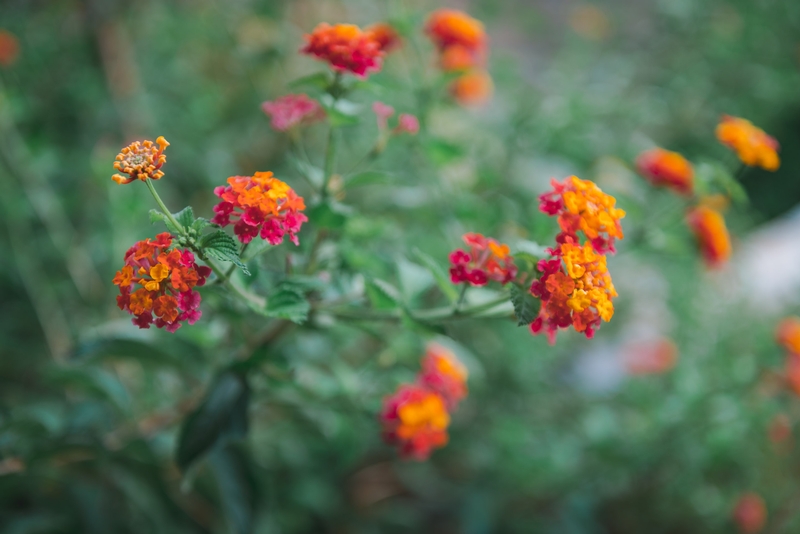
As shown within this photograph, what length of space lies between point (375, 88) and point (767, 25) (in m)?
1.70

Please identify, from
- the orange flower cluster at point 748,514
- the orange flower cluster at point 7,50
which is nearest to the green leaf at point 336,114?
the orange flower cluster at point 7,50

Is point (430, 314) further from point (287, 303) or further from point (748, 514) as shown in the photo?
point (748, 514)

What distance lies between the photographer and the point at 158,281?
→ 1.63 feet

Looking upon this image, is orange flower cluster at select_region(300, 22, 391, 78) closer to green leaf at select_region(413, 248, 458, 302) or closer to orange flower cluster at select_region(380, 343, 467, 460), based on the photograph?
green leaf at select_region(413, 248, 458, 302)

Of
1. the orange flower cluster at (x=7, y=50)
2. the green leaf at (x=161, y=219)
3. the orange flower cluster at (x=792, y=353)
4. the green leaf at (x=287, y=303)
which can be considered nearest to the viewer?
the green leaf at (x=161, y=219)

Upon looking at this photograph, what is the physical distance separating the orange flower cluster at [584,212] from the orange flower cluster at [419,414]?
1.29ft

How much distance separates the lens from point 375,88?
26.8 inches

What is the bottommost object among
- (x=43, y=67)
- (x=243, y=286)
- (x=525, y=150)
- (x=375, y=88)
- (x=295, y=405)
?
(x=295, y=405)

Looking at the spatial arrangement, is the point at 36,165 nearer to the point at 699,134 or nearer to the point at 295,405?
the point at 295,405

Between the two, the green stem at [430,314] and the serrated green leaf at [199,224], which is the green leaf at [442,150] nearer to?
the green stem at [430,314]

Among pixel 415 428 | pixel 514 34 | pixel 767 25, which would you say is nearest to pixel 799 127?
pixel 767 25

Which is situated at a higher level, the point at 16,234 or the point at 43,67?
the point at 43,67

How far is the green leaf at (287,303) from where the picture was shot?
0.58 meters

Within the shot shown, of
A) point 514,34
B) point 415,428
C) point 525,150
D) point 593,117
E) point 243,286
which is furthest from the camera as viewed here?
point 514,34
